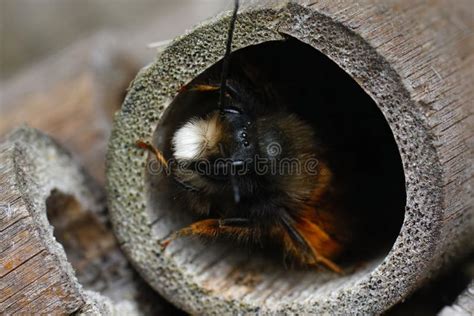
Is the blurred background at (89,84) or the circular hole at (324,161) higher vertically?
the blurred background at (89,84)

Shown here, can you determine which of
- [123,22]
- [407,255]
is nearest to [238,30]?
[407,255]

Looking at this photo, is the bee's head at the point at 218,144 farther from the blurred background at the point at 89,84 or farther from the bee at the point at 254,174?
the blurred background at the point at 89,84

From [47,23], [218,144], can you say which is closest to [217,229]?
[218,144]

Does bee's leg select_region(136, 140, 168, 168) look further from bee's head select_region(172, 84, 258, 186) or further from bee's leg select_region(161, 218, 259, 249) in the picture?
bee's leg select_region(161, 218, 259, 249)

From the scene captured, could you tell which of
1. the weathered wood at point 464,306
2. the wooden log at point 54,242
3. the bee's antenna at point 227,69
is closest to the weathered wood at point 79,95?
the wooden log at point 54,242

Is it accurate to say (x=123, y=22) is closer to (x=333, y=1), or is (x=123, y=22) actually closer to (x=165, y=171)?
(x=165, y=171)

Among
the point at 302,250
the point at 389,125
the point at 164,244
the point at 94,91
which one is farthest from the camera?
the point at 94,91

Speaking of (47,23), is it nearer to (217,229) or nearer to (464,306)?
(217,229)
